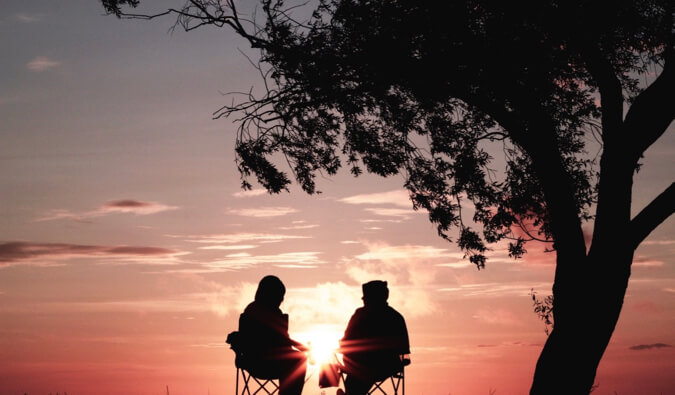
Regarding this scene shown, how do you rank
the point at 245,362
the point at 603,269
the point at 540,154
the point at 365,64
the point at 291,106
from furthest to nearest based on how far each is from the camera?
the point at 291,106, the point at 365,64, the point at 540,154, the point at 603,269, the point at 245,362

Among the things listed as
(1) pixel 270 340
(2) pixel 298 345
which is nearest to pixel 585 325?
(2) pixel 298 345

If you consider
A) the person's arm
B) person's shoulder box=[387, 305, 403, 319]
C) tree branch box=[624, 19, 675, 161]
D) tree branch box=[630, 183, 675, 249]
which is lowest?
the person's arm

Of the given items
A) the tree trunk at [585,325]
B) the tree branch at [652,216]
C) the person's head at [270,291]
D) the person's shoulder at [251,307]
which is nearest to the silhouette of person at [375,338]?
the person's head at [270,291]

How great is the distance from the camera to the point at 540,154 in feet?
36.3

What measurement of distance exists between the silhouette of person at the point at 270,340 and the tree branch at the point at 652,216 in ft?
16.1

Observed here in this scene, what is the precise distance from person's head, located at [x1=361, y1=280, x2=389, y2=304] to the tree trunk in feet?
8.60

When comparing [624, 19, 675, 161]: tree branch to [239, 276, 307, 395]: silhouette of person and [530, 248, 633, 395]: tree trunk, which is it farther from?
[239, 276, 307, 395]: silhouette of person

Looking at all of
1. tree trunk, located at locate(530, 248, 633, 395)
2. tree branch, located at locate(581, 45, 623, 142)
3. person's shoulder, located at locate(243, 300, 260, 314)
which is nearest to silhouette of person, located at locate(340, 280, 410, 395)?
person's shoulder, located at locate(243, 300, 260, 314)

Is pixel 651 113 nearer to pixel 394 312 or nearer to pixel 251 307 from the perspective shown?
pixel 394 312


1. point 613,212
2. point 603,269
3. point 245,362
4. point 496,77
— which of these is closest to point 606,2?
point 496,77

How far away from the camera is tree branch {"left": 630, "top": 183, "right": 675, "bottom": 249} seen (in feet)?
34.5

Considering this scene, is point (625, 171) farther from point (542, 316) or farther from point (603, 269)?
point (542, 316)

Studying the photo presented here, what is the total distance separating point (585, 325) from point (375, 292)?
2991 mm

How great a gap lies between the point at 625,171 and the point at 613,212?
64 cm
